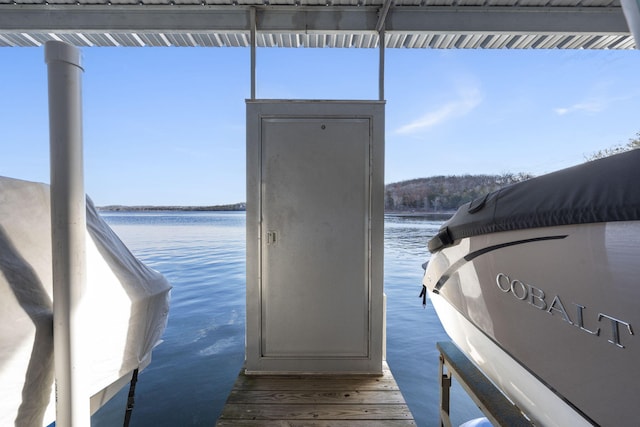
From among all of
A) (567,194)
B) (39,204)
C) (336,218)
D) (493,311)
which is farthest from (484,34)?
(39,204)

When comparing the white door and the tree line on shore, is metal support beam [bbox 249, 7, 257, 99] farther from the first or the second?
the tree line on shore

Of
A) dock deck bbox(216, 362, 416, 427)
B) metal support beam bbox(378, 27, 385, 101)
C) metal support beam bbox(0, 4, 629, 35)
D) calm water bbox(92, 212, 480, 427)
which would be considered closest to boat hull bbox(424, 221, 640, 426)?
dock deck bbox(216, 362, 416, 427)

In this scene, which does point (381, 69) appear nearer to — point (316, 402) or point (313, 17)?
point (313, 17)

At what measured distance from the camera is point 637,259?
2.37 feet

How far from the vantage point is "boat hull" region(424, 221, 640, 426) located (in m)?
0.75

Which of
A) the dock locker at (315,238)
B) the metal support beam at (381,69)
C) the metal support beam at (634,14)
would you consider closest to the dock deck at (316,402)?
the dock locker at (315,238)

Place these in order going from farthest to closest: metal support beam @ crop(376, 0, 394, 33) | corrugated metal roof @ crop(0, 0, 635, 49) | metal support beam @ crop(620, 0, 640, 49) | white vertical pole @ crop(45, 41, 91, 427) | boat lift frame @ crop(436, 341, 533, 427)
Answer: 1. corrugated metal roof @ crop(0, 0, 635, 49)
2. metal support beam @ crop(376, 0, 394, 33)
3. boat lift frame @ crop(436, 341, 533, 427)
4. white vertical pole @ crop(45, 41, 91, 427)
5. metal support beam @ crop(620, 0, 640, 49)

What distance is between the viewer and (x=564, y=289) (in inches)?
35.5

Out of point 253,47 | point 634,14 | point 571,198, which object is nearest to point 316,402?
point 571,198

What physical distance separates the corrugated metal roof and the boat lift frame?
2.46 m

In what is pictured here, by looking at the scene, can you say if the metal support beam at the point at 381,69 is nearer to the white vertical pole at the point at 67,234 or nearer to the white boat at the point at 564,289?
the white boat at the point at 564,289

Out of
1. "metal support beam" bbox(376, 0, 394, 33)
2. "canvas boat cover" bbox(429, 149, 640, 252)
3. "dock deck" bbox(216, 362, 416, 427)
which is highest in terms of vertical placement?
"metal support beam" bbox(376, 0, 394, 33)

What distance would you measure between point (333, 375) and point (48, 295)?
1809mm

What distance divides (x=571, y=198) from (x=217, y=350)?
16.4ft
